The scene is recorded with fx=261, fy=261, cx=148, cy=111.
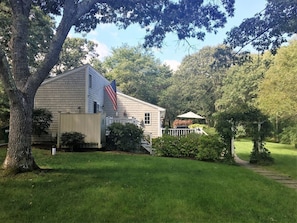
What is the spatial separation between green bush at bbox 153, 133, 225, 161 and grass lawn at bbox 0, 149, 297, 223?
12.8 feet

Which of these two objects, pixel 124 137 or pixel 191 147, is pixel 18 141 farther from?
→ pixel 191 147

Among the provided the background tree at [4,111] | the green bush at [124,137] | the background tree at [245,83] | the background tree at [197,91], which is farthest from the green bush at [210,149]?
the background tree at [197,91]

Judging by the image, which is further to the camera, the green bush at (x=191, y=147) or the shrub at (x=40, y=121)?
the shrub at (x=40, y=121)

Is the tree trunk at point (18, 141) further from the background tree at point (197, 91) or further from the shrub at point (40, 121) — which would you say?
the background tree at point (197, 91)

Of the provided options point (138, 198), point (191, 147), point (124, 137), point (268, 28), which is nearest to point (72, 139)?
point (124, 137)

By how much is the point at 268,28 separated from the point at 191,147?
6146 mm

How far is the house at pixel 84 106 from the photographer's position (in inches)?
502

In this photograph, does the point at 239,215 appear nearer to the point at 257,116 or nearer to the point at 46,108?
the point at 257,116

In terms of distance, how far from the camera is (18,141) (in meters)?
6.31

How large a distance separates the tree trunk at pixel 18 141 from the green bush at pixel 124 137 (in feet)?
22.0

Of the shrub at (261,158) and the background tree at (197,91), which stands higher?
the background tree at (197,91)

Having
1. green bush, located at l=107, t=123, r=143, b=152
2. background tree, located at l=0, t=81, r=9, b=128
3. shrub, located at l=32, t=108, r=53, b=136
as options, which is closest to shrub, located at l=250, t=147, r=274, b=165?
green bush, located at l=107, t=123, r=143, b=152

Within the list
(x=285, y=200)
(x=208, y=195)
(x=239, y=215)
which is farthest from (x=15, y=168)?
(x=285, y=200)

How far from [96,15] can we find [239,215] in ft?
28.7
